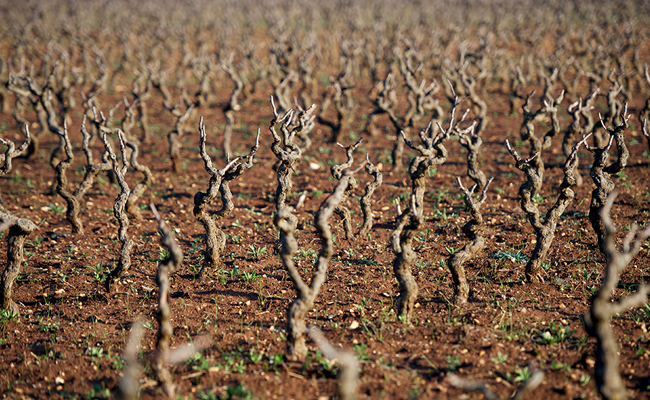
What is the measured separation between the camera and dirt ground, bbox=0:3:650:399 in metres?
5.68

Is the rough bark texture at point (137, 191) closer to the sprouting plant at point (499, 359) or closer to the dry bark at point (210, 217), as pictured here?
the dry bark at point (210, 217)

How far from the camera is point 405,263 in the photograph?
656 cm

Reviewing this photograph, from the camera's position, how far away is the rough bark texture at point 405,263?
648 cm

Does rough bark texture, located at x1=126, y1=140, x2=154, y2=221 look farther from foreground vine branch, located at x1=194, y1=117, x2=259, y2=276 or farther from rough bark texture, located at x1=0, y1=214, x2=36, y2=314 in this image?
rough bark texture, located at x1=0, y1=214, x2=36, y2=314

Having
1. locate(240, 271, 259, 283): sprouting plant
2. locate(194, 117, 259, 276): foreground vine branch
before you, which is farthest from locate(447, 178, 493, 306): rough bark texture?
locate(194, 117, 259, 276): foreground vine branch

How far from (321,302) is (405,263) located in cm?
154

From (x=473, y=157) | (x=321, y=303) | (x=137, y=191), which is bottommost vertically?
(x=321, y=303)

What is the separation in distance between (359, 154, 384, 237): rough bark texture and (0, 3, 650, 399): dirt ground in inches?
6.9

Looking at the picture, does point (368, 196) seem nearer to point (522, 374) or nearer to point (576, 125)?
point (522, 374)

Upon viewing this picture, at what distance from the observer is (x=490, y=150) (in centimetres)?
1474

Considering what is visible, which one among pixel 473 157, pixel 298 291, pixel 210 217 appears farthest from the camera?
pixel 473 157

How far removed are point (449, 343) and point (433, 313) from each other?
2.43ft

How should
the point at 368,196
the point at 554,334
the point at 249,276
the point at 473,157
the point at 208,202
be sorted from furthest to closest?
the point at 473,157, the point at 368,196, the point at 249,276, the point at 208,202, the point at 554,334

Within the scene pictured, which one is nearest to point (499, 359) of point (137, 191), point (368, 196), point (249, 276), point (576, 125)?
point (249, 276)
